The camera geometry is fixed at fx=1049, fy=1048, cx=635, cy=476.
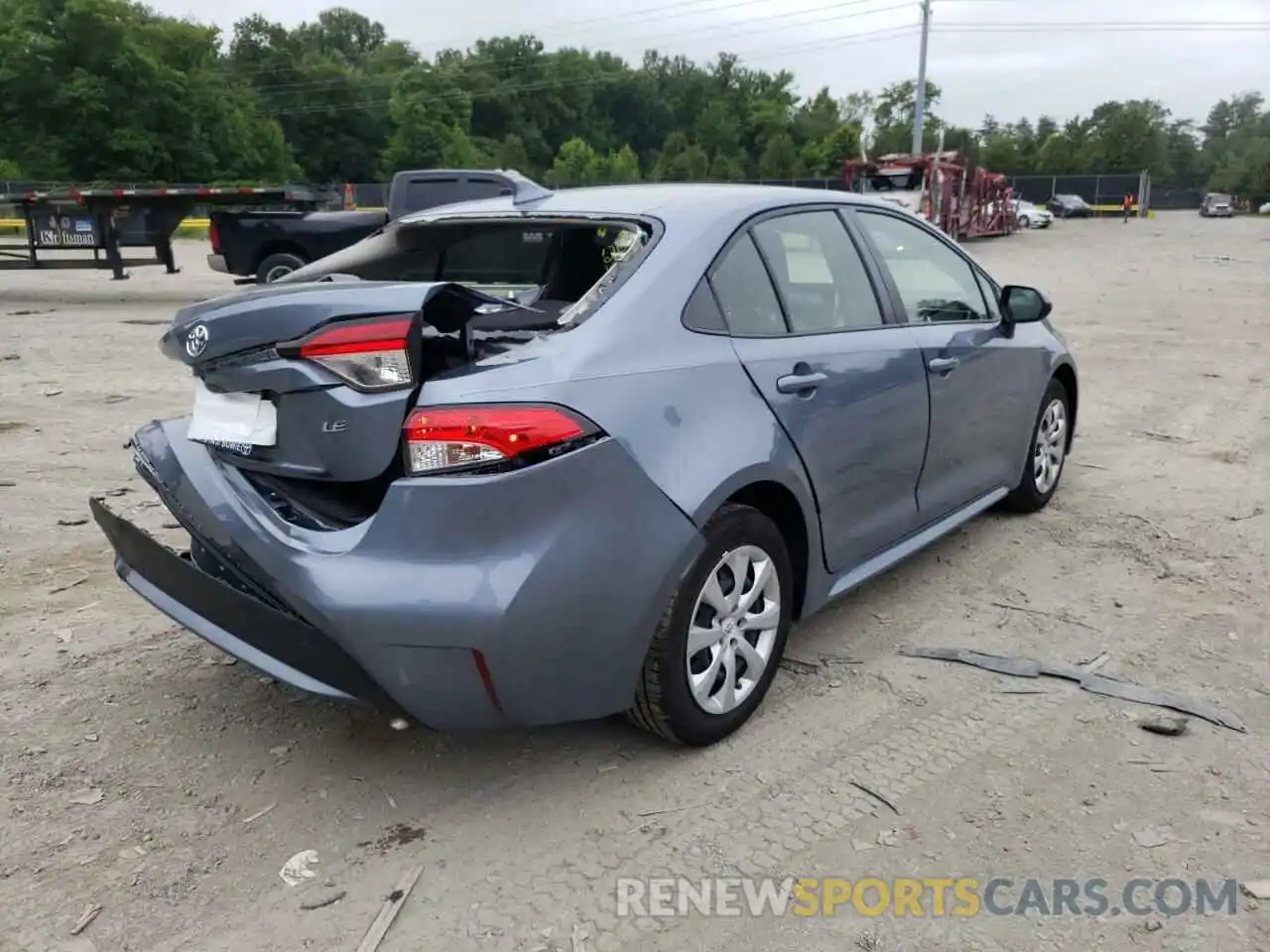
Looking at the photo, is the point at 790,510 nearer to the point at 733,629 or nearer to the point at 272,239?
the point at 733,629

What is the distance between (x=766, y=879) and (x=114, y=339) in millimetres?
10701

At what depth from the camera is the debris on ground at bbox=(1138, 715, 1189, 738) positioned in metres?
3.34

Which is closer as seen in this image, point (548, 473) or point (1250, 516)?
point (548, 473)

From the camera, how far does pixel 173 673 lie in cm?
367

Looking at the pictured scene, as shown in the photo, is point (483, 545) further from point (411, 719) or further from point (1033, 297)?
point (1033, 297)

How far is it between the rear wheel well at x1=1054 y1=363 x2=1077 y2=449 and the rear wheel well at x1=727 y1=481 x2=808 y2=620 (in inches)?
105

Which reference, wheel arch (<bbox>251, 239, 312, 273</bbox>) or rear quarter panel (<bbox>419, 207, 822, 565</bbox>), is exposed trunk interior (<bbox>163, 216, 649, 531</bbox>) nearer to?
rear quarter panel (<bbox>419, 207, 822, 565</bbox>)

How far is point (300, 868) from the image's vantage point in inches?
106

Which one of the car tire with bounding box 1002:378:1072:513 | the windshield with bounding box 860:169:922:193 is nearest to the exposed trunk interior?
the car tire with bounding box 1002:378:1072:513

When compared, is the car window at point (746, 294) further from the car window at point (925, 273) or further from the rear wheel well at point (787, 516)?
the car window at point (925, 273)

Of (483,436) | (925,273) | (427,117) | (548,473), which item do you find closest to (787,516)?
(548,473)

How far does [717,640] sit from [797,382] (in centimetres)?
86

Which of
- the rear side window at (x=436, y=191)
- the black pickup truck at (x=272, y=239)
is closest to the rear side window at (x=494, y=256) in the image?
the rear side window at (x=436, y=191)

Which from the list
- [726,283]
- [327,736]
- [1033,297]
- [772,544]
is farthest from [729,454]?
[1033,297]
